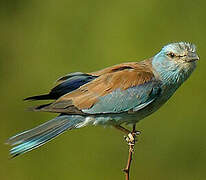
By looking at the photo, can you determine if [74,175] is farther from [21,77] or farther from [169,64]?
[169,64]

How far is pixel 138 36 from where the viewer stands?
749cm

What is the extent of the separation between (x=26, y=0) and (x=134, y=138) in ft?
13.2

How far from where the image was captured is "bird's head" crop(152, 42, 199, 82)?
15.5 ft

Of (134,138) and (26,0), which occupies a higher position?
(26,0)

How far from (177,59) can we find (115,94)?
51 centimetres

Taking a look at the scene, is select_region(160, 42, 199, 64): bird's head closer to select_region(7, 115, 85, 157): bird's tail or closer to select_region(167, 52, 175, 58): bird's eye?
select_region(167, 52, 175, 58): bird's eye

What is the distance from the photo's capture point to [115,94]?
15.8 ft

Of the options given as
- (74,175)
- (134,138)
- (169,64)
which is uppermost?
(169,64)

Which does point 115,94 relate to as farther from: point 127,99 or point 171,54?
point 171,54

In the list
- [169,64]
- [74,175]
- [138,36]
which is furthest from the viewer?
[138,36]

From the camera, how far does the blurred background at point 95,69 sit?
6.68m

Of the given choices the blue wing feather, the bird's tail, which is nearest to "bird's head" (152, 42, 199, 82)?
the blue wing feather
